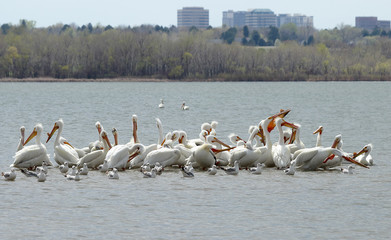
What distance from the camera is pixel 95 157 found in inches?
695

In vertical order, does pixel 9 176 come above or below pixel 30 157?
below

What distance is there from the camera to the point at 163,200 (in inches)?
565

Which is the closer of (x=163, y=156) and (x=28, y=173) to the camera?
(x=28, y=173)

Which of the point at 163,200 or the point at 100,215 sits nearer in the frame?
the point at 100,215

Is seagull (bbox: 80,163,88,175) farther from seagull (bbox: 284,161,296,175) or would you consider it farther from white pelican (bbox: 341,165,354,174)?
white pelican (bbox: 341,165,354,174)

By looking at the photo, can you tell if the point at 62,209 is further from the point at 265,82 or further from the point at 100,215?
the point at 265,82

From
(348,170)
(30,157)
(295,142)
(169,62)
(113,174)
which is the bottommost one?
(169,62)

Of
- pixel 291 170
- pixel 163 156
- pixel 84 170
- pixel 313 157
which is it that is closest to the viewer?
pixel 84 170

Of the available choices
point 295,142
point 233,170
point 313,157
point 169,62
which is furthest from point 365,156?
point 169,62

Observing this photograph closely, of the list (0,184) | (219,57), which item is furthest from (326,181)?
(219,57)

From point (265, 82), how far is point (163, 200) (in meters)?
115

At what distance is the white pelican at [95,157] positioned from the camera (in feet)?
57.6

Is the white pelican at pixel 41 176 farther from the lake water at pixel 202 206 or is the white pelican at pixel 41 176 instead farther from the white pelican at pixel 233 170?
the white pelican at pixel 233 170

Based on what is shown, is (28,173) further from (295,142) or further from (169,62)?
(169,62)
